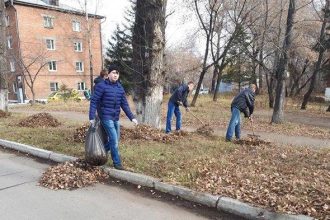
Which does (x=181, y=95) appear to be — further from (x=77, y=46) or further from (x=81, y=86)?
(x=77, y=46)

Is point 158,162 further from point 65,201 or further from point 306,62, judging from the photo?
point 306,62

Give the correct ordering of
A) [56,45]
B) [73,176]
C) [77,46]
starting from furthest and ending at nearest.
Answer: [77,46], [56,45], [73,176]

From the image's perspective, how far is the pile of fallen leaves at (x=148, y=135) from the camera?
8.59 m

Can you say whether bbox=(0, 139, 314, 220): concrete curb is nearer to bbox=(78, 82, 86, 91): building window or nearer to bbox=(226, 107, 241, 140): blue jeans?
bbox=(226, 107, 241, 140): blue jeans

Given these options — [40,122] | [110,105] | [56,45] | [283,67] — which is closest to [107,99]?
[110,105]

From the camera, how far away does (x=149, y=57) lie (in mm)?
8773

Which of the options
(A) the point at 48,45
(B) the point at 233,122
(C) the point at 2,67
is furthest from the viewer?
(A) the point at 48,45

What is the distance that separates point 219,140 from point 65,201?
5.05 metres

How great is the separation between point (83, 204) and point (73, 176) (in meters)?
1.00

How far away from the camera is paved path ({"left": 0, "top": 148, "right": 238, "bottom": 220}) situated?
15.0 ft

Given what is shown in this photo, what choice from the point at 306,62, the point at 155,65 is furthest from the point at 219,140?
the point at 306,62

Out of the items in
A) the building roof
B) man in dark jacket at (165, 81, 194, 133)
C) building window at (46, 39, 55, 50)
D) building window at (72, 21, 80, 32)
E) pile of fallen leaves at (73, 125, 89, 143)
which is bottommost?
pile of fallen leaves at (73, 125, 89, 143)

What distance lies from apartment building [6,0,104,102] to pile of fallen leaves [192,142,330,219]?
3369 centimetres

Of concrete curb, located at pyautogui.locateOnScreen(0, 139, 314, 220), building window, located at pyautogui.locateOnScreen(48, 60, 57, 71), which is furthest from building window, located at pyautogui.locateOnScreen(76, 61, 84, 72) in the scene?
concrete curb, located at pyautogui.locateOnScreen(0, 139, 314, 220)
